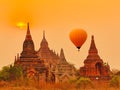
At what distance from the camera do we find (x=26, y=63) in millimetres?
58031

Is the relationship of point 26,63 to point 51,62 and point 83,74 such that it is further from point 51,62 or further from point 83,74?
point 51,62

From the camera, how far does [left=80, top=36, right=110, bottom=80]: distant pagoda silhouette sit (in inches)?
2301

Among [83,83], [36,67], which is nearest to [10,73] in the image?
[83,83]

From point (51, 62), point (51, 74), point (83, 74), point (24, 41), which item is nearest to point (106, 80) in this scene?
point (83, 74)

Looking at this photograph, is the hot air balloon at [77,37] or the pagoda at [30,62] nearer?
the hot air balloon at [77,37]

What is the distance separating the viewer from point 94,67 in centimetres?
5897

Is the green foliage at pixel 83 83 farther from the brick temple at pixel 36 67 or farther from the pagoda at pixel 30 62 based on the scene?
the pagoda at pixel 30 62

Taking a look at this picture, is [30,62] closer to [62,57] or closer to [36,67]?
[36,67]

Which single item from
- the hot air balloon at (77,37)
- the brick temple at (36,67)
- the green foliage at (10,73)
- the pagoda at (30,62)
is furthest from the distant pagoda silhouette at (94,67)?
the hot air balloon at (77,37)

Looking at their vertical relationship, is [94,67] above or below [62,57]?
below

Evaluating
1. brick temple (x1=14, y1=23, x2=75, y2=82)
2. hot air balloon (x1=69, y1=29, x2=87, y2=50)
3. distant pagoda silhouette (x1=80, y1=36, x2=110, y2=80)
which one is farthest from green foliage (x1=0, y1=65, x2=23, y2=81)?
hot air balloon (x1=69, y1=29, x2=87, y2=50)

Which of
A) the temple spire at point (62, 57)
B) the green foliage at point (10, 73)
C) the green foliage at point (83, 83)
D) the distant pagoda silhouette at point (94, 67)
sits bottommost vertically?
the green foliage at point (83, 83)

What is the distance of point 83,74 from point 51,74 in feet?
13.6

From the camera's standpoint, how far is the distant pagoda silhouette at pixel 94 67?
58438 millimetres
